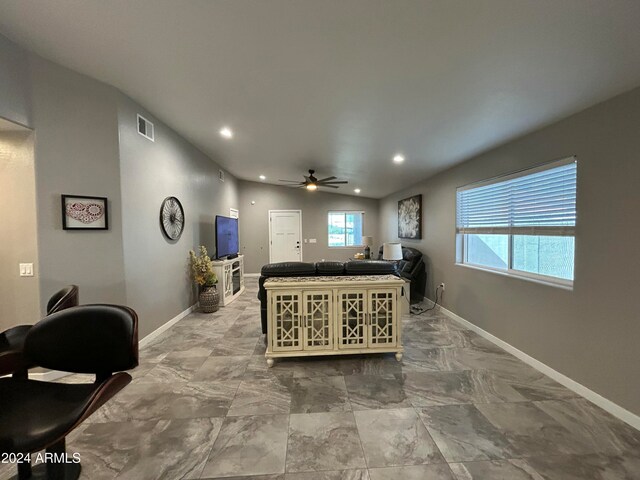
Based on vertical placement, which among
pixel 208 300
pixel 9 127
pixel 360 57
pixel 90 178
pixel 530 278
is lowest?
pixel 208 300

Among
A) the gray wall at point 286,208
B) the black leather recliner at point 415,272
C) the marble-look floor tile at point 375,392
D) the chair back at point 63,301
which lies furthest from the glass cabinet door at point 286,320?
the gray wall at point 286,208

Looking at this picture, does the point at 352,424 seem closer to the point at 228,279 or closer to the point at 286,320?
the point at 286,320

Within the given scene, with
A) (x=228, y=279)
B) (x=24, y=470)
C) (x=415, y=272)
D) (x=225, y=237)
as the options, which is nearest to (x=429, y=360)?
(x=415, y=272)

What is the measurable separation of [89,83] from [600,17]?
4011 millimetres

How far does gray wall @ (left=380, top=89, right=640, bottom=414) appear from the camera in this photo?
1.91m

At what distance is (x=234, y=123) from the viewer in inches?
136

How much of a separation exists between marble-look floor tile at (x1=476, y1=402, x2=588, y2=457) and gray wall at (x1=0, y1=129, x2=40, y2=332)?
13.3ft

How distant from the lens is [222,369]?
2709 mm

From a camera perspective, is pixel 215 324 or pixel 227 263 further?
pixel 227 263

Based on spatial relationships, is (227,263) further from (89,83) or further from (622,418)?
(622,418)

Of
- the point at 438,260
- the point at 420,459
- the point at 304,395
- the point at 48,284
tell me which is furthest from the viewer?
the point at 438,260

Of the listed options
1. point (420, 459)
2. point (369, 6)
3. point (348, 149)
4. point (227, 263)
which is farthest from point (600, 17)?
point (227, 263)

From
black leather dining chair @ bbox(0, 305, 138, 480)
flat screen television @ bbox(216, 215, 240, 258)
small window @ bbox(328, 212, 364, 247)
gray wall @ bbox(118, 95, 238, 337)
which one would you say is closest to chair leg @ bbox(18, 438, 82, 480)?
black leather dining chair @ bbox(0, 305, 138, 480)

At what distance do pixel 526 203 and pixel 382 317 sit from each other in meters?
2.02
